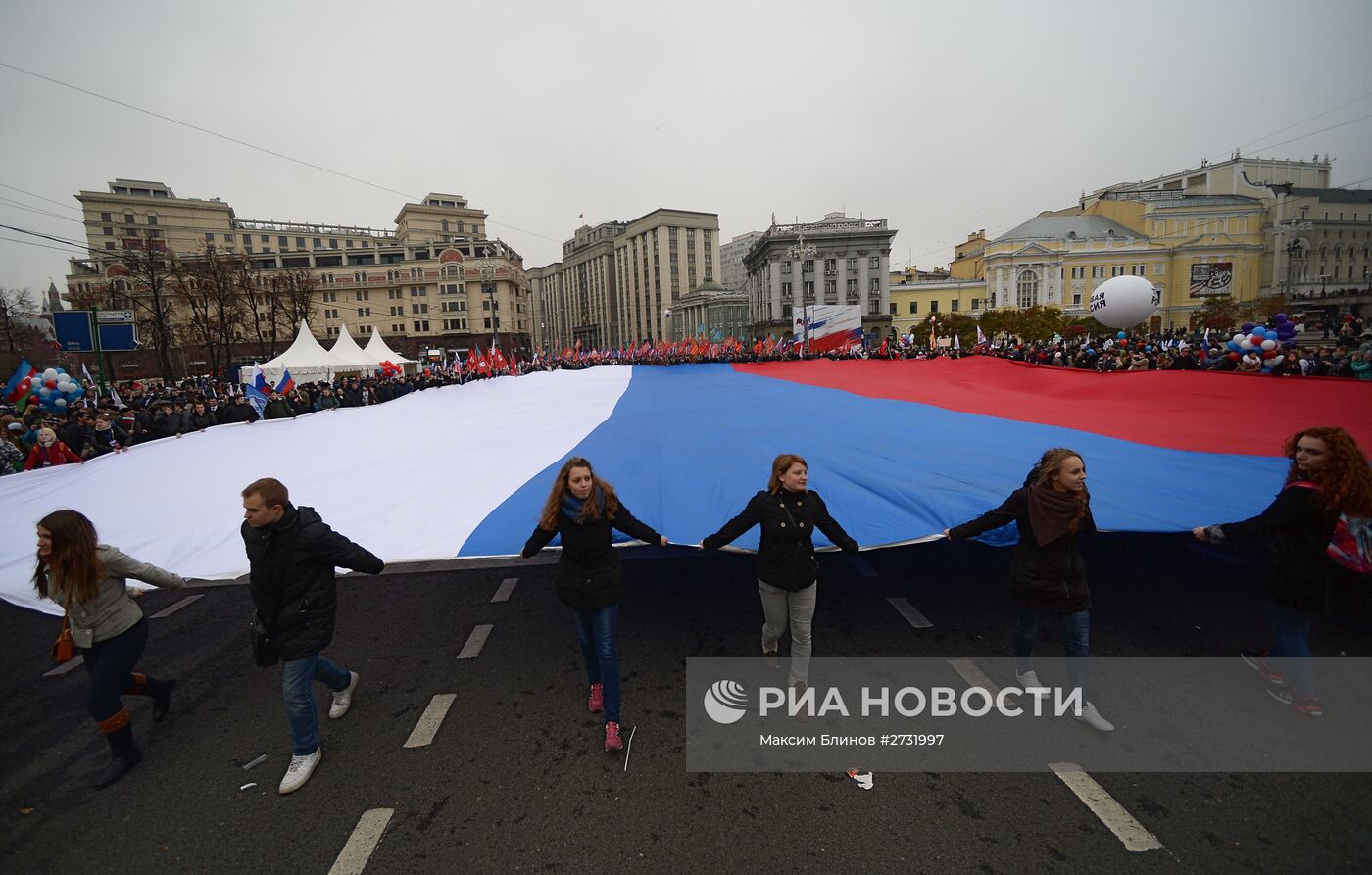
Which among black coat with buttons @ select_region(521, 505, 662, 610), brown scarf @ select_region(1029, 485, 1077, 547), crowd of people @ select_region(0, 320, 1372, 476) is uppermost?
crowd of people @ select_region(0, 320, 1372, 476)

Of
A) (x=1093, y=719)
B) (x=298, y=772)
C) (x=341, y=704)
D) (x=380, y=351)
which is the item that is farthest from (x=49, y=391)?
(x=1093, y=719)

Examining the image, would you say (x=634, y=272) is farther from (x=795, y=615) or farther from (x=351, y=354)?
(x=795, y=615)

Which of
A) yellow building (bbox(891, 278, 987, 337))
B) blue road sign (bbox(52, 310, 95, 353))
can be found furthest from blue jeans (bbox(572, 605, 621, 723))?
yellow building (bbox(891, 278, 987, 337))

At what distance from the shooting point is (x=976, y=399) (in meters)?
9.40

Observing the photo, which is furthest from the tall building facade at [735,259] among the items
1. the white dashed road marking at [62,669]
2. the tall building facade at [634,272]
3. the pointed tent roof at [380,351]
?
the white dashed road marking at [62,669]

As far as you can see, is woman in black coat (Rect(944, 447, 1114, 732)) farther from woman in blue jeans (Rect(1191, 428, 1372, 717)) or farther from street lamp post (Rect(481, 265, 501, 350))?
street lamp post (Rect(481, 265, 501, 350))

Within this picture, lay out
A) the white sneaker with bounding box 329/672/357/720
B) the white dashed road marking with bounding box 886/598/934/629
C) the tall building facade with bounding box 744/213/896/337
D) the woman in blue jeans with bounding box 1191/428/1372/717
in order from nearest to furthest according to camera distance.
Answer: the woman in blue jeans with bounding box 1191/428/1372/717 < the white sneaker with bounding box 329/672/357/720 < the white dashed road marking with bounding box 886/598/934/629 < the tall building facade with bounding box 744/213/896/337

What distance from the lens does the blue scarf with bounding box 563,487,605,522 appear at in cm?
367

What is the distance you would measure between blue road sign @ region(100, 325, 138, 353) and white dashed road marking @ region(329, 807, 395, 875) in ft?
74.0

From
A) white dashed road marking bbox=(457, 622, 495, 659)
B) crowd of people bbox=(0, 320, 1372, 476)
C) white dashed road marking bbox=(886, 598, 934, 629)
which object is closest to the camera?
white dashed road marking bbox=(457, 622, 495, 659)

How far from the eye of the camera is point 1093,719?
3793 millimetres

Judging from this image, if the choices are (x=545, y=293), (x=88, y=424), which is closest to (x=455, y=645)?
(x=88, y=424)

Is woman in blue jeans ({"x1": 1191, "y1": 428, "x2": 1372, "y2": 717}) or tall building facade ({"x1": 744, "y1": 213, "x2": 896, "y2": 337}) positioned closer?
woman in blue jeans ({"x1": 1191, "y1": 428, "x2": 1372, "y2": 717})

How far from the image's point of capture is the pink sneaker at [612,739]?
379 centimetres
